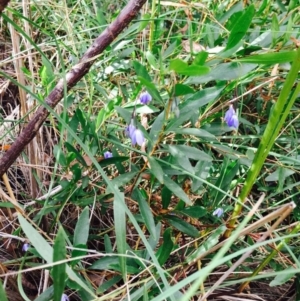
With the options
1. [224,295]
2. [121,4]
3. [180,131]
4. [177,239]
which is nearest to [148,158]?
[180,131]

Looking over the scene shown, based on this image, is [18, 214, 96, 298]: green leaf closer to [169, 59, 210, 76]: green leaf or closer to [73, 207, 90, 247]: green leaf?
[73, 207, 90, 247]: green leaf

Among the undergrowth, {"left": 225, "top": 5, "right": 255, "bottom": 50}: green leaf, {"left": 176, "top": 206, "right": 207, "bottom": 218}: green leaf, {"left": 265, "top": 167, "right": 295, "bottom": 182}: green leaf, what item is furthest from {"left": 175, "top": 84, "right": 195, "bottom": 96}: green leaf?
{"left": 265, "top": 167, "right": 295, "bottom": 182}: green leaf

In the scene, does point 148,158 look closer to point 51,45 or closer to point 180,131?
point 180,131

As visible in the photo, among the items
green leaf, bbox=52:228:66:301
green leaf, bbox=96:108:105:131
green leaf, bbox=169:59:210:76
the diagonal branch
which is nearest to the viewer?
green leaf, bbox=52:228:66:301

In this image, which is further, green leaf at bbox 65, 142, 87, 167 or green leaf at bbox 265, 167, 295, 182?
green leaf at bbox 265, 167, 295, 182

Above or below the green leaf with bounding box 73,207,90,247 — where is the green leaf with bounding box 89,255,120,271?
below

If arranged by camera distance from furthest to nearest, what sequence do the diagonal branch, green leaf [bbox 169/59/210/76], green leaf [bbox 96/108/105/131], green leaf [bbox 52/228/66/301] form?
green leaf [bbox 96/108/105/131] < the diagonal branch < green leaf [bbox 169/59/210/76] < green leaf [bbox 52/228/66/301]

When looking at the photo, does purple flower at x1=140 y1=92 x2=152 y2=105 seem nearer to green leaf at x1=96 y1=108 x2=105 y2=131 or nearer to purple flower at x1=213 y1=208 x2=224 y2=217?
green leaf at x1=96 y1=108 x2=105 y2=131

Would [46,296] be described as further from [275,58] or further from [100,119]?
[275,58]

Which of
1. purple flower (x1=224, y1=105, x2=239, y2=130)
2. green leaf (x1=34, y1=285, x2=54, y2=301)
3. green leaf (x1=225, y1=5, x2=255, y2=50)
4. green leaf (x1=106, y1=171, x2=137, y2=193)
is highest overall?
green leaf (x1=225, y1=5, x2=255, y2=50)

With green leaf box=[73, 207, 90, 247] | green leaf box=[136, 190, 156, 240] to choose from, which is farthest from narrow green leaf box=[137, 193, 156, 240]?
green leaf box=[73, 207, 90, 247]
